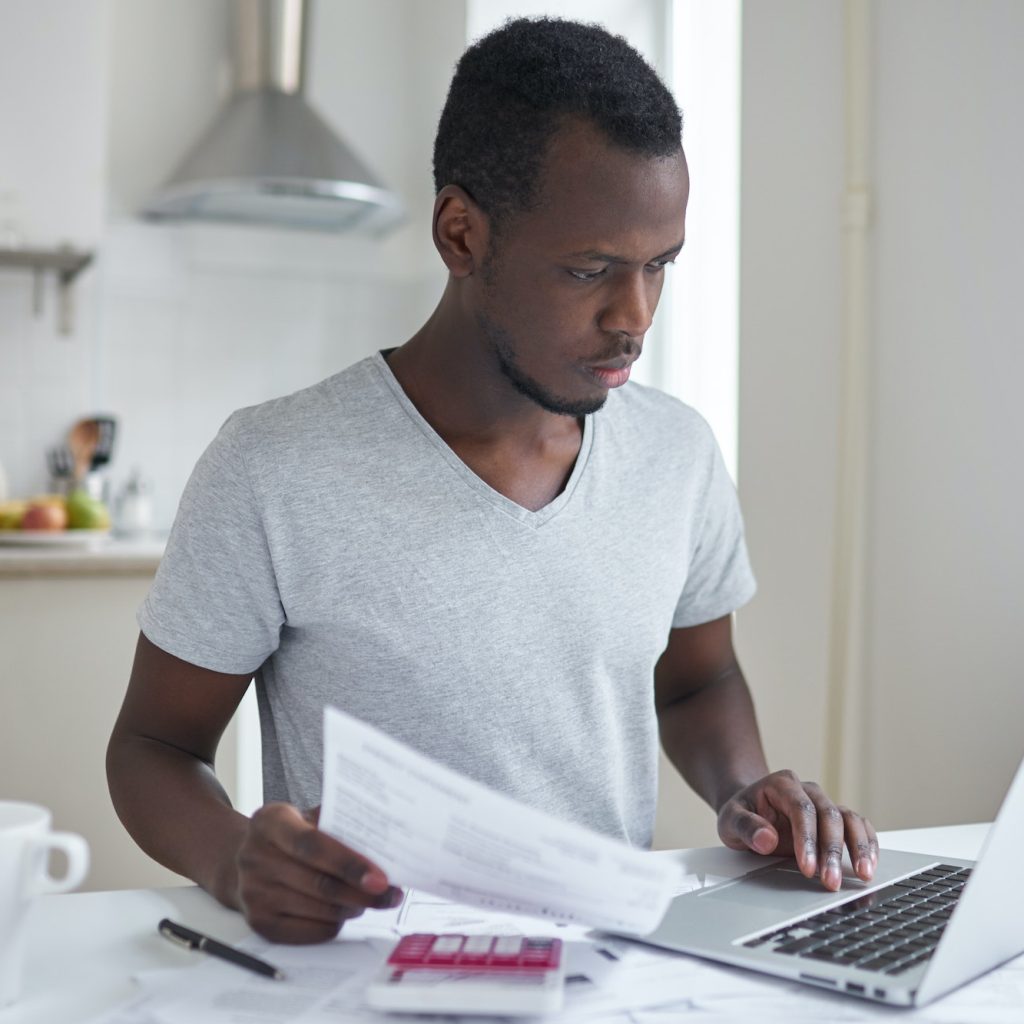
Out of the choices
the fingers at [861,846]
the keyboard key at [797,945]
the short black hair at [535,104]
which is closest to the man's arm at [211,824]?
the keyboard key at [797,945]

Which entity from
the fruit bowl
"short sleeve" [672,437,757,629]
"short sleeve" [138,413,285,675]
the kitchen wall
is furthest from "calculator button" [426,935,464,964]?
the kitchen wall

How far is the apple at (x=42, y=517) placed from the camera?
2.56m

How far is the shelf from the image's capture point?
9.04 ft

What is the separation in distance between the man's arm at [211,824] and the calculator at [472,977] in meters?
0.05

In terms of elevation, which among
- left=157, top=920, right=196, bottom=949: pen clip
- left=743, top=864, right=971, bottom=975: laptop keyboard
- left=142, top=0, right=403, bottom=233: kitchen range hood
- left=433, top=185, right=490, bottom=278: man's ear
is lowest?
left=157, top=920, right=196, bottom=949: pen clip

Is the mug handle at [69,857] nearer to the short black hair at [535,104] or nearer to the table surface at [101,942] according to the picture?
the table surface at [101,942]

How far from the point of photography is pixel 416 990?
643 millimetres

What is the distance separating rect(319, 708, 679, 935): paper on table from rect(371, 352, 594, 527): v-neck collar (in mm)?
458

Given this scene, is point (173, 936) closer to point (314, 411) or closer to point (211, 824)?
point (211, 824)

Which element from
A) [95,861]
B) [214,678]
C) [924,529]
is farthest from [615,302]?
[95,861]

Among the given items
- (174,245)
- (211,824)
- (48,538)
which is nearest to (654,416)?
(211,824)

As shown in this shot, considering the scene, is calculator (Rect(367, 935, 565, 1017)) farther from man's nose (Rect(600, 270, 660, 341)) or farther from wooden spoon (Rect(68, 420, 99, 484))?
wooden spoon (Rect(68, 420, 99, 484))

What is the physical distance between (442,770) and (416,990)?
14 cm

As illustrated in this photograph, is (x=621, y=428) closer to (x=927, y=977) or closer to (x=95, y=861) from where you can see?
(x=927, y=977)
